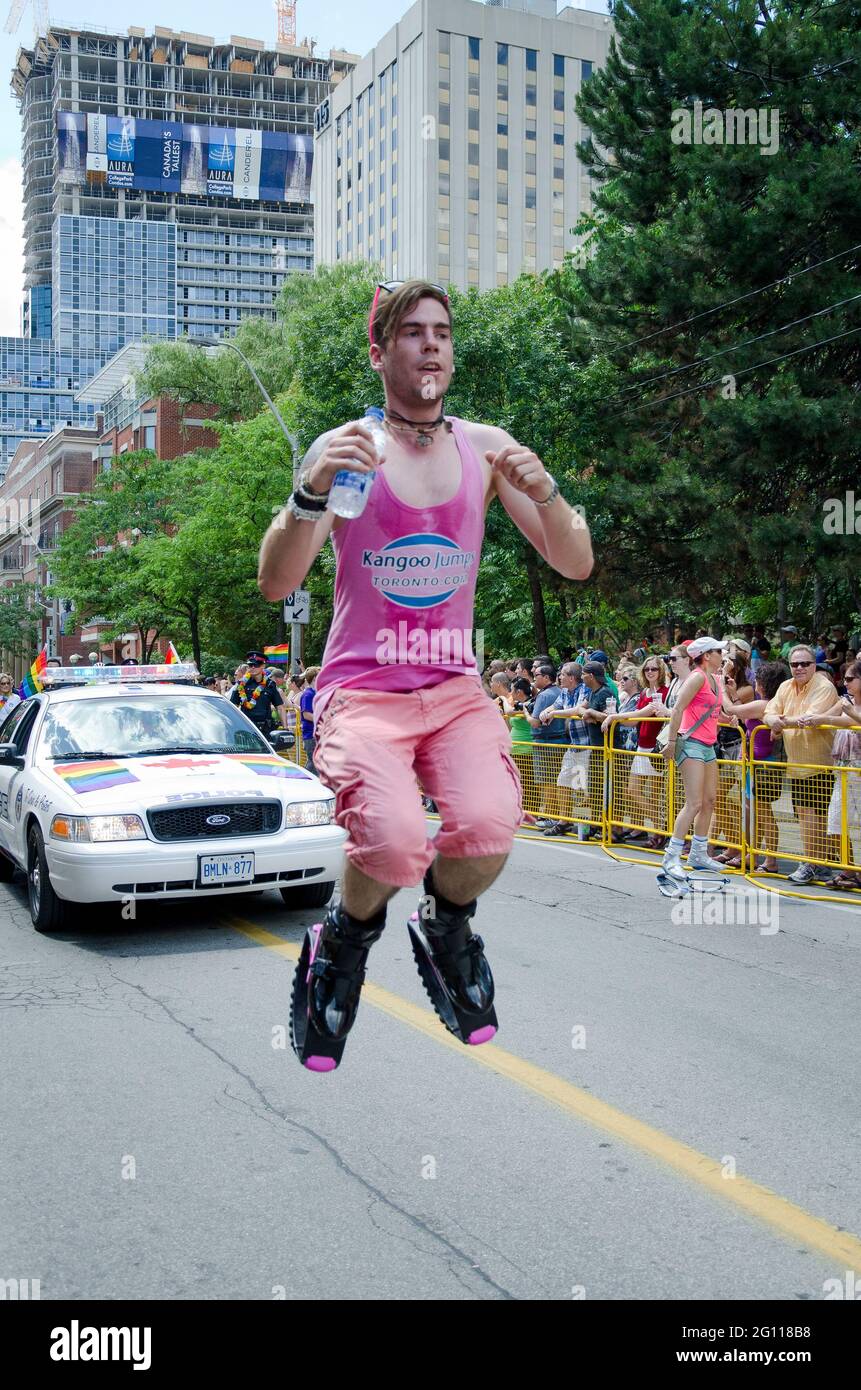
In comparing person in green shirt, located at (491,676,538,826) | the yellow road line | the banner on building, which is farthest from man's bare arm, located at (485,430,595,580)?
the banner on building

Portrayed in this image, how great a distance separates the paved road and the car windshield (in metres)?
1.80

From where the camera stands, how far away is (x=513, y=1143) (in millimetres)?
4613

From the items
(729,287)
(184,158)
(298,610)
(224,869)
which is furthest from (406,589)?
(184,158)

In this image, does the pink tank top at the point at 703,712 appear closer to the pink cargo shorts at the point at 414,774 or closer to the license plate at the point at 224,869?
the license plate at the point at 224,869

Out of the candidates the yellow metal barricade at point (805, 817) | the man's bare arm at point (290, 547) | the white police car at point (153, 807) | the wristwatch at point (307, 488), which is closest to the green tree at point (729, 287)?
the yellow metal barricade at point (805, 817)

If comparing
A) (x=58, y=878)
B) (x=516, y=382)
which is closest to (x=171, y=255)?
(x=516, y=382)

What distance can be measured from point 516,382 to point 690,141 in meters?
5.82

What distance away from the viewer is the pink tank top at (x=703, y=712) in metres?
10.8

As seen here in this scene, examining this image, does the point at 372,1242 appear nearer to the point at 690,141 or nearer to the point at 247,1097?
the point at 247,1097

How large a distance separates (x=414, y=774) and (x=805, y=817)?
845cm

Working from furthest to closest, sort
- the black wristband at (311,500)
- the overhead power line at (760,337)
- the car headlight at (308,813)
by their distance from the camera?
the overhead power line at (760,337) < the car headlight at (308,813) < the black wristband at (311,500)

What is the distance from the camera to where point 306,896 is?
9422 mm

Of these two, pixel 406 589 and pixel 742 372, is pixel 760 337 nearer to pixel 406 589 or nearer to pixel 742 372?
pixel 742 372

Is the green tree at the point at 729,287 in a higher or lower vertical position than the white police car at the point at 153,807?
higher
